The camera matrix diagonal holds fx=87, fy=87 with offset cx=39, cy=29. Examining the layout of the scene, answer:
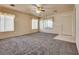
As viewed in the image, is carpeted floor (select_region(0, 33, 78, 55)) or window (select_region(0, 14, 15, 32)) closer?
carpeted floor (select_region(0, 33, 78, 55))

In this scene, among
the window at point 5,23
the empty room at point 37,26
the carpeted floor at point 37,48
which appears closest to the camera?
the carpeted floor at point 37,48

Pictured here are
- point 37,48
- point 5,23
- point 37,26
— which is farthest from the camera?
point 37,26

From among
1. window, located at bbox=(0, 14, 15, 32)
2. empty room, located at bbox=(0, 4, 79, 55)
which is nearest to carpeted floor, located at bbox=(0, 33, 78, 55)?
empty room, located at bbox=(0, 4, 79, 55)

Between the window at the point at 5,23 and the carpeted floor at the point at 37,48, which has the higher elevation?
the window at the point at 5,23

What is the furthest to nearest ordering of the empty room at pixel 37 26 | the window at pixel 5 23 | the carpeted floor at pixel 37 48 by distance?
the window at pixel 5 23
the empty room at pixel 37 26
the carpeted floor at pixel 37 48

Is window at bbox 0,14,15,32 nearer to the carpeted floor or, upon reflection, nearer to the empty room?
the empty room

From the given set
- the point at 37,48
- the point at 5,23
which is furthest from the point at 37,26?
the point at 5,23

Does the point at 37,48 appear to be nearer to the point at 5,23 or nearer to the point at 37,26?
the point at 37,26

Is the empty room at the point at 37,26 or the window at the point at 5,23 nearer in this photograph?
the empty room at the point at 37,26

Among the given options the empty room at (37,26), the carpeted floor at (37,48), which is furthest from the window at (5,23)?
the carpeted floor at (37,48)

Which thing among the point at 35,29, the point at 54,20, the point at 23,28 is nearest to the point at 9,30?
the point at 23,28

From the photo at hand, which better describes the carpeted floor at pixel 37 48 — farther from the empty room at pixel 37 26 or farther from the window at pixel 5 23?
the window at pixel 5 23

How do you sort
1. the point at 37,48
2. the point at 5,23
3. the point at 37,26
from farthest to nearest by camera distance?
1. the point at 37,26
2. the point at 5,23
3. the point at 37,48
